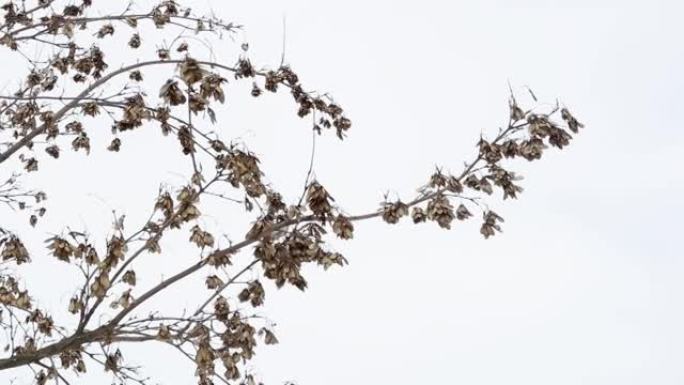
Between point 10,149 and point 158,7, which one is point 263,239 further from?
point 158,7

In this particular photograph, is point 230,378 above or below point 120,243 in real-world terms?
below

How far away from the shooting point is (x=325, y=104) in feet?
25.9

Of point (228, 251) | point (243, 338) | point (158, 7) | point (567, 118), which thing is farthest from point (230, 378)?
point (158, 7)

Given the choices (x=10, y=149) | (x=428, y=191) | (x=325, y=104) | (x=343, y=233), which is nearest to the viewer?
(x=343, y=233)

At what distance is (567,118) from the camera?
7145 mm

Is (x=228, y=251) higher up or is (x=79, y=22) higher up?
(x=79, y=22)

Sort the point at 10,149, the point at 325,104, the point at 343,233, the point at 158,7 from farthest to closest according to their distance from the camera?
the point at 158,7
the point at 10,149
the point at 325,104
the point at 343,233

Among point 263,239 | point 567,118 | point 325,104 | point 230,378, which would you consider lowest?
point 230,378

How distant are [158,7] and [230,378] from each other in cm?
483

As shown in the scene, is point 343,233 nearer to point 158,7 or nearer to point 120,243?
point 120,243

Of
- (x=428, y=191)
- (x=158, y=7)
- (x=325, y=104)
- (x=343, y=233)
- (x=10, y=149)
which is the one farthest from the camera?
(x=158, y=7)

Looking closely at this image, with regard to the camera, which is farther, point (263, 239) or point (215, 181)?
point (215, 181)

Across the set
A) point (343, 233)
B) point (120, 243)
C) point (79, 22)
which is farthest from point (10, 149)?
point (343, 233)

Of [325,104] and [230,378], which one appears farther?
[325,104]
